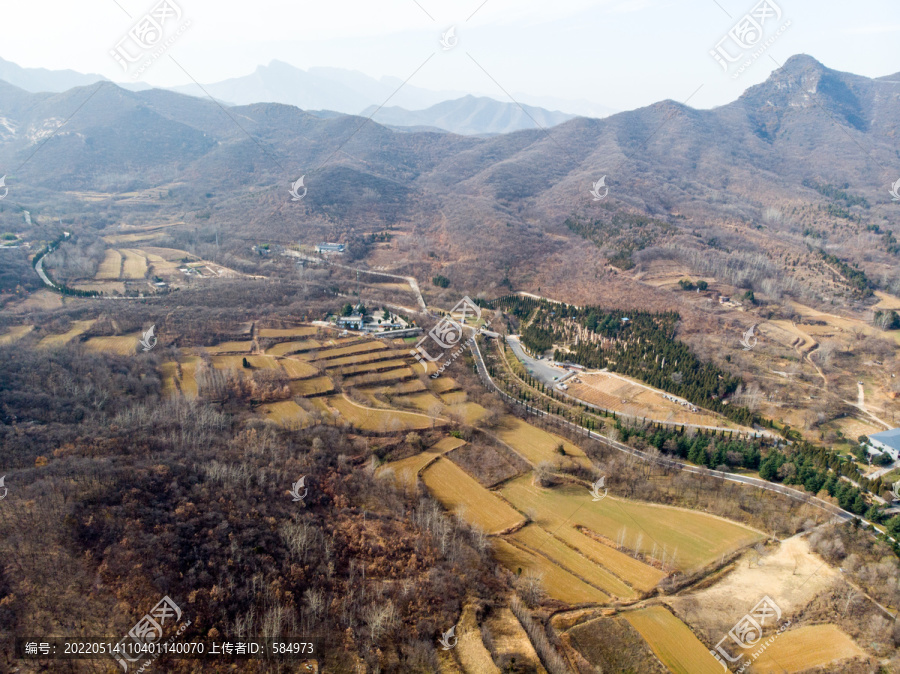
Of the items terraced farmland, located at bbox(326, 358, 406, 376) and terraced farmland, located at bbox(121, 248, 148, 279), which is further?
terraced farmland, located at bbox(121, 248, 148, 279)

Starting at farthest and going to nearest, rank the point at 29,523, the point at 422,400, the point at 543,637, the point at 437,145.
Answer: the point at 437,145 → the point at 422,400 → the point at 543,637 → the point at 29,523

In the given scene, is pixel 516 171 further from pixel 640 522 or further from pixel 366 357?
pixel 640 522

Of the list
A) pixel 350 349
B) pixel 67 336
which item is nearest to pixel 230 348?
pixel 350 349

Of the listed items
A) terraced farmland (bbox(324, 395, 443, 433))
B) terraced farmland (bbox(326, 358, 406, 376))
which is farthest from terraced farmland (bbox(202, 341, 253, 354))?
terraced farmland (bbox(324, 395, 443, 433))

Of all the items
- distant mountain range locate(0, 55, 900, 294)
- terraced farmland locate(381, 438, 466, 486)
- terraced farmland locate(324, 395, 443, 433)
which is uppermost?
distant mountain range locate(0, 55, 900, 294)

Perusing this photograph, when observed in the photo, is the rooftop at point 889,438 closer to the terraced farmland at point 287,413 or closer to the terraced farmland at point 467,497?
the terraced farmland at point 467,497

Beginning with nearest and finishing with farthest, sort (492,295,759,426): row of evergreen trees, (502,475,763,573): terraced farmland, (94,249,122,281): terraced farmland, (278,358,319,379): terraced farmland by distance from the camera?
(502,475,763,573): terraced farmland → (278,358,319,379): terraced farmland → (492,295,759,426): row of evergreen trees → (94,249,122,281): terraced farmland

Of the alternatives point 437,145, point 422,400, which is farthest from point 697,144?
point 422,400

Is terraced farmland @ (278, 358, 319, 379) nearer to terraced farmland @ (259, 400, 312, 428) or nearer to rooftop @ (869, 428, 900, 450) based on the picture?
terraced farmland @ (259, 400, 312, 428)

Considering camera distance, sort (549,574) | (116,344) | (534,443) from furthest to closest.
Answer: (116,344)
(534,443)
(549,574)

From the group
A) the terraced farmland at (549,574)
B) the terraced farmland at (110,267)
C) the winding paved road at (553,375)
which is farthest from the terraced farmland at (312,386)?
the terraced farmland at (110,267)

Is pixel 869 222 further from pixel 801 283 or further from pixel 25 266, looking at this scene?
pixel 25 266
